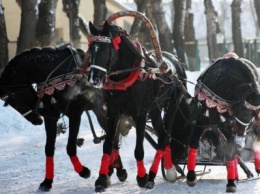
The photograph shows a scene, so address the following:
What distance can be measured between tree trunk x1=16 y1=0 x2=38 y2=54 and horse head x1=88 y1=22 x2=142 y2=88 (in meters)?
9.30

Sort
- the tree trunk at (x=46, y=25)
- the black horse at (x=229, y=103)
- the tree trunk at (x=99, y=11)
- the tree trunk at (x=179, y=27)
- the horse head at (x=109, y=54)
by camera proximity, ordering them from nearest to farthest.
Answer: the horse head at (x=109, y=54)
the black horse at (x=229, y=103)
the tree trunk at (x=46, y=25)
the tree trunk at (x=99, y=11)
the tree trunk at (x=179, y=27)

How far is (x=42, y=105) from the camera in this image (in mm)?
7645

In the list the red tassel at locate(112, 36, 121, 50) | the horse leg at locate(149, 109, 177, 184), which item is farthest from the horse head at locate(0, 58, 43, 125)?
the horse leg at locate(149, 109, 177, 184)

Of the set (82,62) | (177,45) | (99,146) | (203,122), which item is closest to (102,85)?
(82,62)

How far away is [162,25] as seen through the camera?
20.8 m

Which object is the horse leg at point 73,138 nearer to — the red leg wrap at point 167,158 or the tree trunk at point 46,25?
the red leg wrap at point 167,158

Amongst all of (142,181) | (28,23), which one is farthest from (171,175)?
(28,23)

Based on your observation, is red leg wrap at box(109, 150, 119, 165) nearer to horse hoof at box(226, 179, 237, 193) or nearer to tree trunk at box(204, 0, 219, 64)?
horse hoof at box(226, 179, 237, 193)

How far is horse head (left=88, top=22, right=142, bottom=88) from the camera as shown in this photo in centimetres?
661

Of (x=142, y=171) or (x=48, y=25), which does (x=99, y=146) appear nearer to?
(x=142, y=171)

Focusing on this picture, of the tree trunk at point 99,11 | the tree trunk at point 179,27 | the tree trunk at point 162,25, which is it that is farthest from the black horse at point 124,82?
the tree trunk at point 179,27

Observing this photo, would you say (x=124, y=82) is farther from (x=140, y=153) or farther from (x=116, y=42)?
(x=140, y=153)

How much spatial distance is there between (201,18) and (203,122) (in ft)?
204

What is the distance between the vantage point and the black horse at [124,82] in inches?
267
